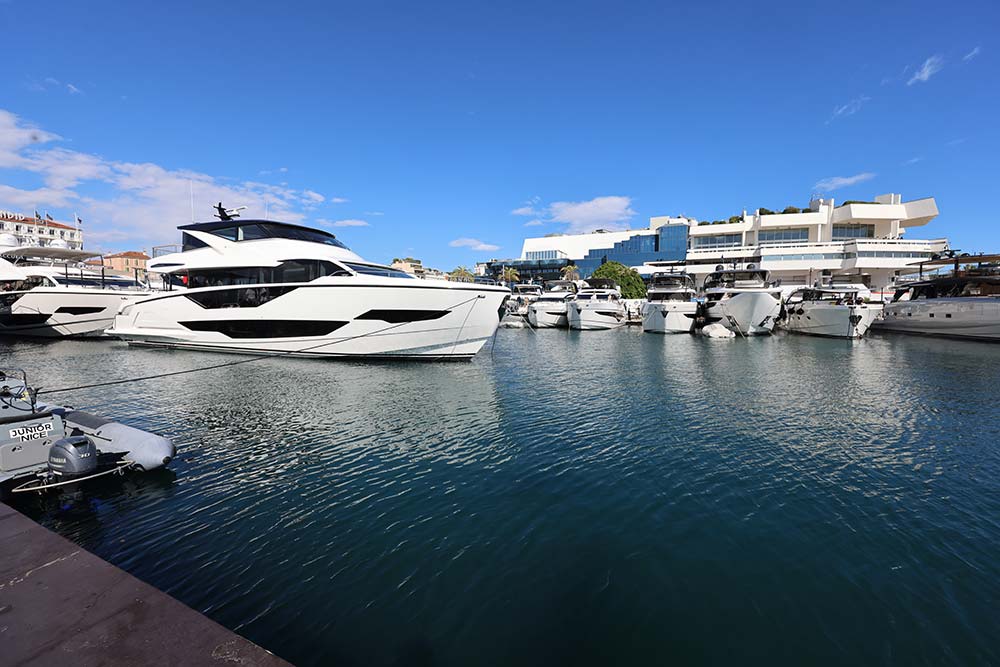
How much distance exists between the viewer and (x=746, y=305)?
39281 mm

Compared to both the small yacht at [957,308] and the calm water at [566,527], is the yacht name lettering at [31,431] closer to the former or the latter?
the calm water at [566,527]

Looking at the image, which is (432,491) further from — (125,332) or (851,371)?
(125,332)

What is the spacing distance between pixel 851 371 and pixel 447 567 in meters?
23.8

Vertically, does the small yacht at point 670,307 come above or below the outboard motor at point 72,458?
above

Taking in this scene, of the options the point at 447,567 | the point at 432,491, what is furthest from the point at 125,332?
the point at 447,567

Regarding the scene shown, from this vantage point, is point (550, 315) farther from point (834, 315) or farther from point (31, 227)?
point (31, 227)

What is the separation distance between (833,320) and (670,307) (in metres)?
14.2

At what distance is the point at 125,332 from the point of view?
26.2m

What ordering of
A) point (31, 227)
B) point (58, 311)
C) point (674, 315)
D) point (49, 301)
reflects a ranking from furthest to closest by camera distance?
point (31, 227) → point (674, 315) → point (58, 311) → point (49, 301)

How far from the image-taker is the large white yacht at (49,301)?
1233 inches

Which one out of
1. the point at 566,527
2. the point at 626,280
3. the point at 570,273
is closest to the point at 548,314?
the point at 626,280

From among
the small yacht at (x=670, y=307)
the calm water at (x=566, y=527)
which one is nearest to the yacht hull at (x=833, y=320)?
the small yacht at (x=670, y=307)

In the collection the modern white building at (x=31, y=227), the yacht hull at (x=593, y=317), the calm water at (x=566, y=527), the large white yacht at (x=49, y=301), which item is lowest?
the calm water at (x=566, y=527)

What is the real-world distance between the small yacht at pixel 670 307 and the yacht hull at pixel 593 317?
3.40m
